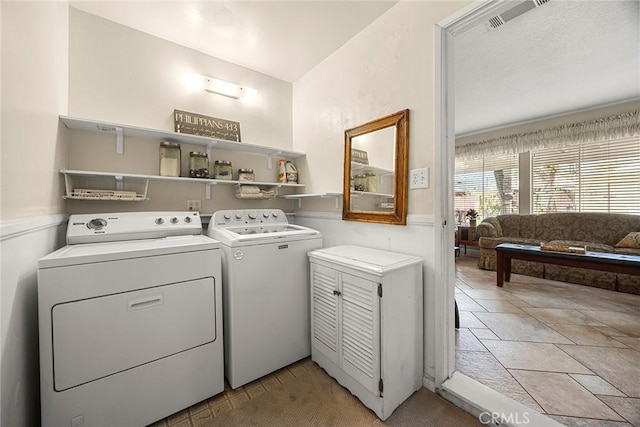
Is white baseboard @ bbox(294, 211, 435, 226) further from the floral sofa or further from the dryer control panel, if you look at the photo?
the floral sofa

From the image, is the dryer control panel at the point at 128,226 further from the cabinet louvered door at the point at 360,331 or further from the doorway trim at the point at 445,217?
the doorway trim at the point at 445,217

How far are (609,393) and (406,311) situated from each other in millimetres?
1262

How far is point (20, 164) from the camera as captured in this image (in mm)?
1026

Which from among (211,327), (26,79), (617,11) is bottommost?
(211,327)

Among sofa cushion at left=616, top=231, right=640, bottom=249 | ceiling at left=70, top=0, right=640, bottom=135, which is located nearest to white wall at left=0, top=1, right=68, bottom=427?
ceiling at left=70, top=0, right=640, bottom=135

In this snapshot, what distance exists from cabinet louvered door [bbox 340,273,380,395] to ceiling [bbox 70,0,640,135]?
1.65 meters

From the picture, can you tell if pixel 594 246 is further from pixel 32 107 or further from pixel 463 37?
pixel 32 107

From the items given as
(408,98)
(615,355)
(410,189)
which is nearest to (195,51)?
(408,98)

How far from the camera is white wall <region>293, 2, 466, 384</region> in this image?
5.01 ft

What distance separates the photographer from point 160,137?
2.01 m

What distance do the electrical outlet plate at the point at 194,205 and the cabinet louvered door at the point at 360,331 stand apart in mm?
1487

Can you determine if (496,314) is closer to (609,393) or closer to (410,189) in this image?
(609,393)

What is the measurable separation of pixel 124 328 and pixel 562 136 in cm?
608

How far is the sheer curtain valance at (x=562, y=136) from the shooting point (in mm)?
3643
